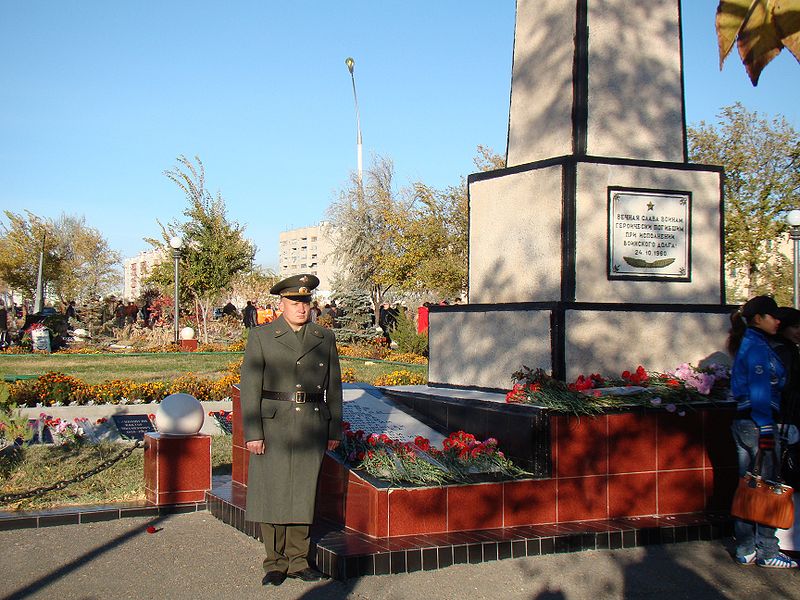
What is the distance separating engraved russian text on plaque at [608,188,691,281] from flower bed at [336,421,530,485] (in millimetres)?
1871

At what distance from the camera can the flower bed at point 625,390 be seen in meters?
6.36

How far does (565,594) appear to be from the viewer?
5121 mm

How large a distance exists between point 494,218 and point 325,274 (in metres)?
111

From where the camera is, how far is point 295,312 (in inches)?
223

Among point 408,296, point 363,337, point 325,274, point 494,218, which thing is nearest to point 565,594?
point 494,218

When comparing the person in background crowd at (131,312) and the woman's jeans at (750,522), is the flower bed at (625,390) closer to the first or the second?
the woman's jeans at (750,522)

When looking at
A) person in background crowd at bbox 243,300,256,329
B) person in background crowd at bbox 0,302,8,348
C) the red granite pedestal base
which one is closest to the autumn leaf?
the red granite pedestal base

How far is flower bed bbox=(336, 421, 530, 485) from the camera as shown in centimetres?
596

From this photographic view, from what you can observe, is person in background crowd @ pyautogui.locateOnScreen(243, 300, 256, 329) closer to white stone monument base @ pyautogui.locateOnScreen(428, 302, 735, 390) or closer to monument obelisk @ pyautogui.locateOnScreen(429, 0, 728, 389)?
monument obelisk @ pyautogui.locateOnScreen(429, 0, 728, 389)

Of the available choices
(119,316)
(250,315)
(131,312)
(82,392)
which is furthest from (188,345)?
(82,392)

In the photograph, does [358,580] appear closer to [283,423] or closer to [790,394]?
[283,423]

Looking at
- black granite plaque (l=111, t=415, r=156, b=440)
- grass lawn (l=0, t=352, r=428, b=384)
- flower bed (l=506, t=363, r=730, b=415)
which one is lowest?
black granite plaque (l=111, t=415, r=156, b=440)

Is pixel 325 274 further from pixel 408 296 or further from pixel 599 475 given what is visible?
pixel 599 475

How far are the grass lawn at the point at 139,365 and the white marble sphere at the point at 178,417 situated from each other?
28.0 feet
